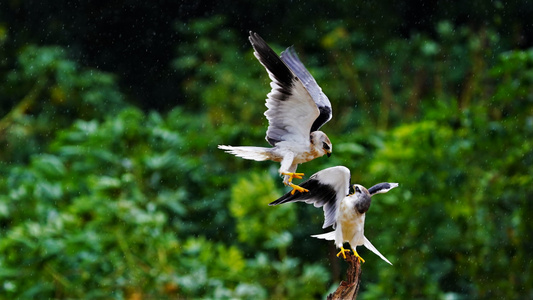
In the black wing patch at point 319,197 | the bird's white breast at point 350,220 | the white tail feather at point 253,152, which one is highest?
the white tail feather at point 253,152

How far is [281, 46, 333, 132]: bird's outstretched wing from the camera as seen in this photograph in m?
2.51

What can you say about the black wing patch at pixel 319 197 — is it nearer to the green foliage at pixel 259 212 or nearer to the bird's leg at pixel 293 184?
the bird's leg at pixel 293 184

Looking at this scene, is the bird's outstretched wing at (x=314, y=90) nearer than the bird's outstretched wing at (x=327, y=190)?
No

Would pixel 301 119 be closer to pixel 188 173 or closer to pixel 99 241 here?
pixel 99 241

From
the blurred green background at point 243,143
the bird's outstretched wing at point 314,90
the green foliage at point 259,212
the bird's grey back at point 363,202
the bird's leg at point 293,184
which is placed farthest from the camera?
the green foliage at point 259,212

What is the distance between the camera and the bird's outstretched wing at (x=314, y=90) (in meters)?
2.51

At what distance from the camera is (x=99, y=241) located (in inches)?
186

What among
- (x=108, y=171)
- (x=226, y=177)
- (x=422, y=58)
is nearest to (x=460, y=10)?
(x=422, y=58)

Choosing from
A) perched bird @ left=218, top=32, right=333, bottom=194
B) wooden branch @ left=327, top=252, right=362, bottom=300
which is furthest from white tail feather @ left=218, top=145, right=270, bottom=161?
wooden branch @ left=327, top=252, right=362, bottom=300

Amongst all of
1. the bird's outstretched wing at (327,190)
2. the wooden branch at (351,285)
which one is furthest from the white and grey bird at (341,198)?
the wooden branch at (351,285)

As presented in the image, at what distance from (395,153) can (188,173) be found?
1.24 meters

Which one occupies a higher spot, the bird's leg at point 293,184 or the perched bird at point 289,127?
the perched bird at point 289,127

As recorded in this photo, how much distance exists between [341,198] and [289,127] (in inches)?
9.6

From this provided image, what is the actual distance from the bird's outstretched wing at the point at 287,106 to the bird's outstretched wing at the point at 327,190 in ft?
0.39
